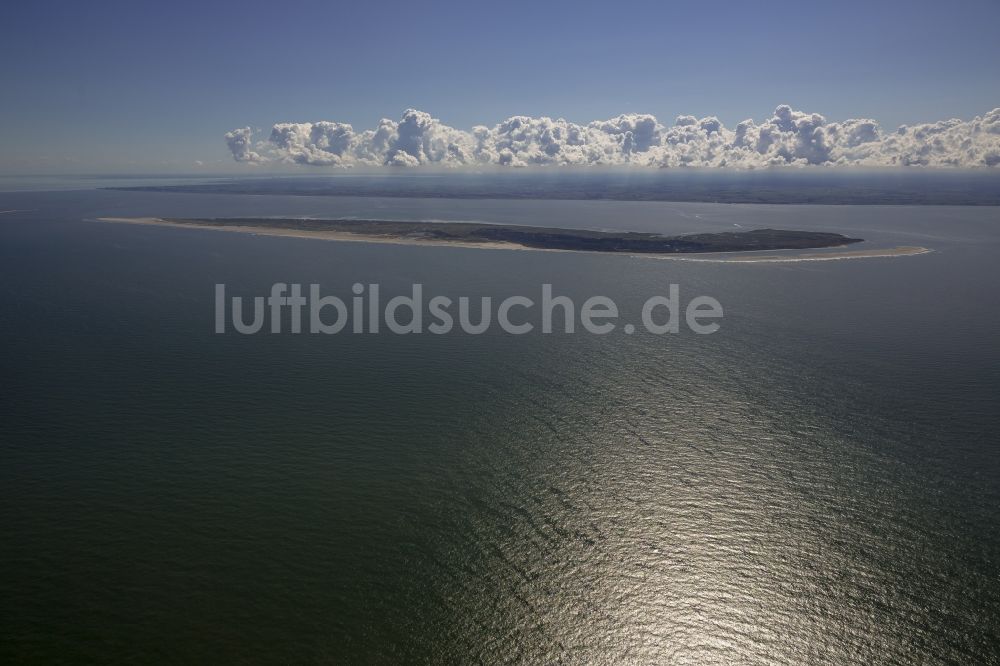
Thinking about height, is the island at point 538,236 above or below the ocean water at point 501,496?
above

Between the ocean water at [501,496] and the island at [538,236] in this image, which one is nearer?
the ocean water at [501,496]

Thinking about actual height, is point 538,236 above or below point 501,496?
above

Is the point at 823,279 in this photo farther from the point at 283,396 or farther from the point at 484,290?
the point at 283,396

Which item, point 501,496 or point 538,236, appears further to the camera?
point 538,236

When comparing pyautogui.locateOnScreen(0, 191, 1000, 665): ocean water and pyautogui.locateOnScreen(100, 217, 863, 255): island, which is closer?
pyautogui.locateOnScreen(0, 191, 1000, 665): ocean water

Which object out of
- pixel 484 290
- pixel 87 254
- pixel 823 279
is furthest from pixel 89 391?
pixel 823 279
